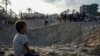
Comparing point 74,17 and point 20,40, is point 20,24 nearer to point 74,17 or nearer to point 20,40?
point 20,40

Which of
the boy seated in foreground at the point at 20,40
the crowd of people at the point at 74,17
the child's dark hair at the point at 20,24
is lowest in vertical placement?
the crowd of people at the point at 74,17

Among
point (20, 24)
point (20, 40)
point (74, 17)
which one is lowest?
point (74, 17)

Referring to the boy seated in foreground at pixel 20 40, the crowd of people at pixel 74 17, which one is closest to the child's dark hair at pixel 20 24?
the boy seated in foreground at pixel 20 40

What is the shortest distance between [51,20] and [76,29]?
1599cm

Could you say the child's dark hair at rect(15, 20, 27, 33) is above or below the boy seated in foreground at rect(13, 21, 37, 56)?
above

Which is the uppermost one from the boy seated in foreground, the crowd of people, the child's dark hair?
the child's dark hair

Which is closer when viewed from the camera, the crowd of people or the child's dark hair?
the child's dark hair

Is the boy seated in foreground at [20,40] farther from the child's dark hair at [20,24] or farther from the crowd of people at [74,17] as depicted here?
the crowd of people at [74,17]

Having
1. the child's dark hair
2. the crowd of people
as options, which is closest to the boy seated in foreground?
the child's dark hair

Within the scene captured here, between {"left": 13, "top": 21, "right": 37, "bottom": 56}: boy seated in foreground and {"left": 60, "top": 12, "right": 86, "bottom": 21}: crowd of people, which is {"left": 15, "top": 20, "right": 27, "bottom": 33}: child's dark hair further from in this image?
{"left": 60, "top": 12, "right": 86, "bottom": 21}: crowd of people

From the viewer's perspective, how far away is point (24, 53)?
752cm

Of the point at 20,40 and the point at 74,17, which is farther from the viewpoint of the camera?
the point at 74,17

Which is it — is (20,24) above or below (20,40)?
above

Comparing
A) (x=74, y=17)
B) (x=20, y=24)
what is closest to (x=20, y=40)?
(x=20, y=24)
